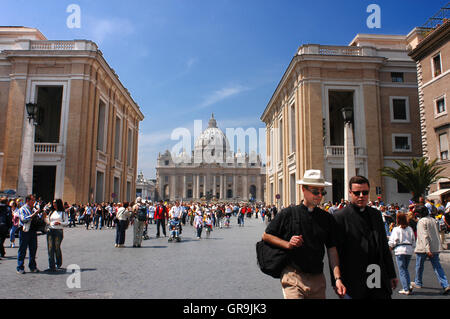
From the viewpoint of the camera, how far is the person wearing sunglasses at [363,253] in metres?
3.28

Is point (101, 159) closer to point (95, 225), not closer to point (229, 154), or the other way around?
point (95, 225)

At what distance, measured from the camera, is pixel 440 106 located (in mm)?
21484

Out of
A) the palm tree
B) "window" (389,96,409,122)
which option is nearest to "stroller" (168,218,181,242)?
the palm tree

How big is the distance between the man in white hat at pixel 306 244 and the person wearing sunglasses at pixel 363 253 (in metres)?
0.11

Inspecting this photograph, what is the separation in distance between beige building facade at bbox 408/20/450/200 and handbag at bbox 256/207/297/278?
19.2m

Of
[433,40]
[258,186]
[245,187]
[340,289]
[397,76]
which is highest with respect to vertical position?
[397,76]

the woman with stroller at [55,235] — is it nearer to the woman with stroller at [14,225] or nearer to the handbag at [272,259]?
the woman with stroller at [14,225]

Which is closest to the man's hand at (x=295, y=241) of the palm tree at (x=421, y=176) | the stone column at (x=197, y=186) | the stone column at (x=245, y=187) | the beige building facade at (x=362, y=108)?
the palm tree at (x=421, y=176)

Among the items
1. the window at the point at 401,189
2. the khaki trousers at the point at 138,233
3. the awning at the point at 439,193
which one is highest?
the window at the point at 401,189

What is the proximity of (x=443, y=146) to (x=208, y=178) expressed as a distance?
99925 mm

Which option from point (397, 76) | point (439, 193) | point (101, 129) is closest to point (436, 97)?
point (439, 193)

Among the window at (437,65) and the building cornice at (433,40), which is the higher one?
the building cornice at (433,40)

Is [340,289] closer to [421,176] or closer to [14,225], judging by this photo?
[14,225]

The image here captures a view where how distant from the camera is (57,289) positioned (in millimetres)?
6449
